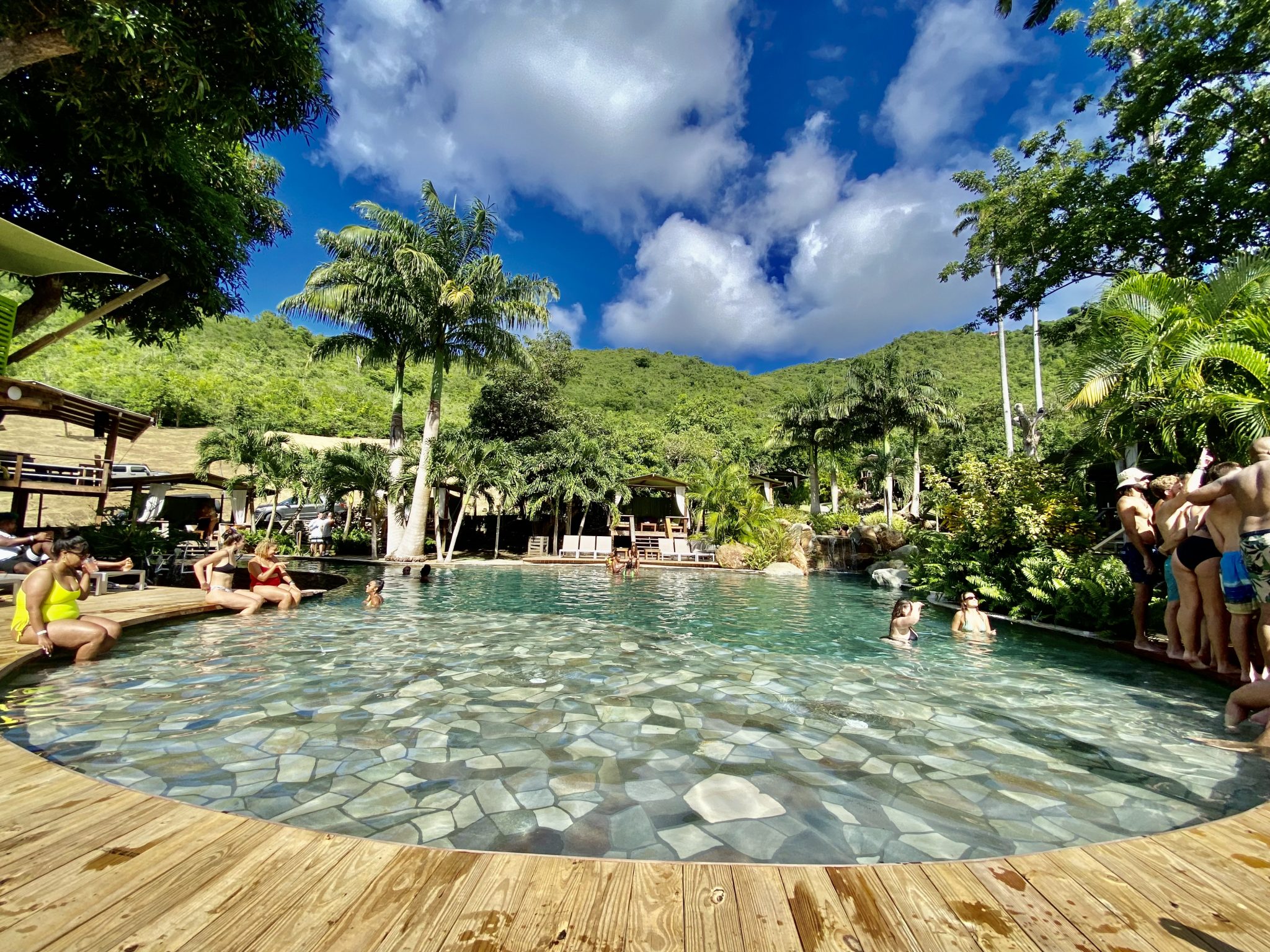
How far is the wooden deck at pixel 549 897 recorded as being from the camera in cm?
152

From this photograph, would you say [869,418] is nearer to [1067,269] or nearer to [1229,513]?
[1067,269]

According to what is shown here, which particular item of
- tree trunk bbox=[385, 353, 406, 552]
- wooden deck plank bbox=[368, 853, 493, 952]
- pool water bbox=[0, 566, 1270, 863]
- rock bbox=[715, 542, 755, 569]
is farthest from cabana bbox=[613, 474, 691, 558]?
wooden deck plank bbox=[368, 853, 493, 952]

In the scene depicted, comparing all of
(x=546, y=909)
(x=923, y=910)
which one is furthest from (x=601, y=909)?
(x=923, y=910)

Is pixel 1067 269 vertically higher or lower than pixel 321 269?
lower

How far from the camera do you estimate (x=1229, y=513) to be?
178 inches

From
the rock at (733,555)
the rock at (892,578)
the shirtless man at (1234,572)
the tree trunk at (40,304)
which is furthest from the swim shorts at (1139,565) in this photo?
the tree trunk at (40,304)

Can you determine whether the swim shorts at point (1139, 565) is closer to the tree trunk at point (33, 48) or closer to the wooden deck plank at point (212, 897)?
the wooden deck plank at point (212, 897)

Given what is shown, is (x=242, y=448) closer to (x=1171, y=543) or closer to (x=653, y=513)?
(x=653, y=513)

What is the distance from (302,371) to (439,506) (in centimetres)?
3059

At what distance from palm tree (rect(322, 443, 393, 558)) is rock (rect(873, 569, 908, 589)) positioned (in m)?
16.4

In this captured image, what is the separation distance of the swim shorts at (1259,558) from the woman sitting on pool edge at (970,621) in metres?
4.37

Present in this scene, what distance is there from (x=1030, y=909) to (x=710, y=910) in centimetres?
99

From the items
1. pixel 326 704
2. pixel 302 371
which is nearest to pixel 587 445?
pixel 326 704

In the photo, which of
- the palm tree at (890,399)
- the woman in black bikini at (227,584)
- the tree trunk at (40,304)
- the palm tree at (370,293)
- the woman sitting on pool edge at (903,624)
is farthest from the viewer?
the palm tree at (890,399)
